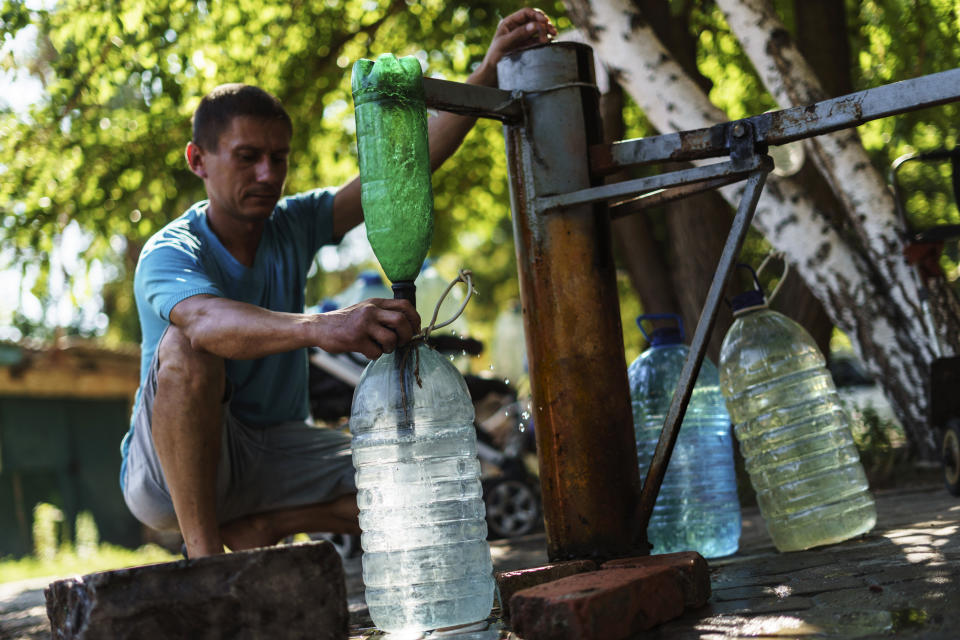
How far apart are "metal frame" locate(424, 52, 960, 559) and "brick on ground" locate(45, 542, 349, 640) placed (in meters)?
0.90

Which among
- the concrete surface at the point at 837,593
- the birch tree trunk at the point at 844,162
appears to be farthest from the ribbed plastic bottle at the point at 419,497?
the birch tree trunk at the point at 844,162

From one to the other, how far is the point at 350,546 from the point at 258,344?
12.4 ft

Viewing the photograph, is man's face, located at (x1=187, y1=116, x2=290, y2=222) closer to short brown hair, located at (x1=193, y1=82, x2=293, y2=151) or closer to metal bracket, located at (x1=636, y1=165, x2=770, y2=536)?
short brown hair, located at (x1=193, y1=82, x2=293, y2=151)

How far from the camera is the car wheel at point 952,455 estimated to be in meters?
4.13

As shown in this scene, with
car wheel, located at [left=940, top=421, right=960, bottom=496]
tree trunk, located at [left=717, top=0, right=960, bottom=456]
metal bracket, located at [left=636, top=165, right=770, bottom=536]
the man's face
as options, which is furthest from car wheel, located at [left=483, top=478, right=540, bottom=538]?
metal bracket, located at [left=636, top=165, right=770, bottom=536]

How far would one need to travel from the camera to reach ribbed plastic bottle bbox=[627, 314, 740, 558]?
3445 mm

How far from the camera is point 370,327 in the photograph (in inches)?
90.2

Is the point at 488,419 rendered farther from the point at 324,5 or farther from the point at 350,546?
the point at 324,5

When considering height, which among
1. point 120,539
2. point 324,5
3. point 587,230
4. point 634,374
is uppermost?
point 324,5

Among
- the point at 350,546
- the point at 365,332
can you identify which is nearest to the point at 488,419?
the point at 350,546

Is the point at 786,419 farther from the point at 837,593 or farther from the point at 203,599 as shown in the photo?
the point at 203,599

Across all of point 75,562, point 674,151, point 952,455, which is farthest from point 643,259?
point 75,562

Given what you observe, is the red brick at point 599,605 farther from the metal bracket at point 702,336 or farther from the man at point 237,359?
the man at point 237,359

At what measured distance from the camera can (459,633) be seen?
2.33 meters
